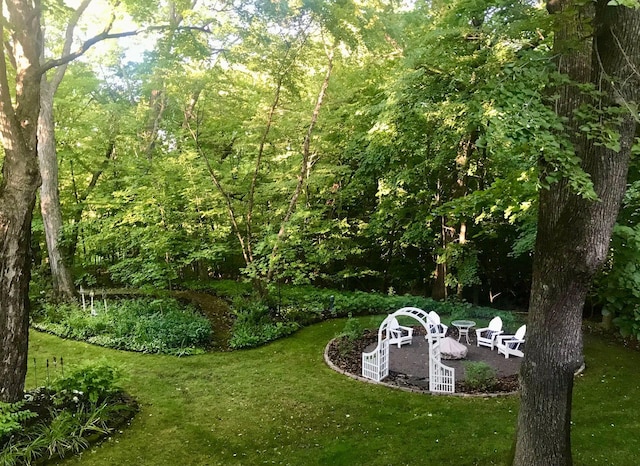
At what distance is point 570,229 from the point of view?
330 centimetres

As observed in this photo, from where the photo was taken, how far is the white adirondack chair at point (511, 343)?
809 centimetres

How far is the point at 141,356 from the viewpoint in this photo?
8.08m

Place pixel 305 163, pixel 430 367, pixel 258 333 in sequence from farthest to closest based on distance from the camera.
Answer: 1. pixel 305 163
2. pixel 258 333
3. pixel 430 367

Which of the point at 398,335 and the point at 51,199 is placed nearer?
the point at 398,335

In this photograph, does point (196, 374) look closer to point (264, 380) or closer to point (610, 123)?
point (264, 380)

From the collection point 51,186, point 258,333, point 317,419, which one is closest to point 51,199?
point 51,186

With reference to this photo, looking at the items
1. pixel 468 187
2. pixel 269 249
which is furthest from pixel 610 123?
pixel 468 187

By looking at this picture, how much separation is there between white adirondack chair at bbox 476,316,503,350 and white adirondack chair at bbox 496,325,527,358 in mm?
154

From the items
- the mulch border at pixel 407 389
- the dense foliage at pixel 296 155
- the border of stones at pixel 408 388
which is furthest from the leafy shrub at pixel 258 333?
the mulch border at pixel 407 389

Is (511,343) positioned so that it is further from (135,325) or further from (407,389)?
(135,325)

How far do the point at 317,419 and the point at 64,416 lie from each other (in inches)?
114

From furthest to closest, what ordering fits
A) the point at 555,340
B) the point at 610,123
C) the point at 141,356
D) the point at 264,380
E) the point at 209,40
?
the point at 209,40 < the point at 141,356 < the point at 264,380 < the point at 555,340 < the point at 610,123

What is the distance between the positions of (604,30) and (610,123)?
66 cm

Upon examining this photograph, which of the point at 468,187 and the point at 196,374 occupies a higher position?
the point at 468,187
